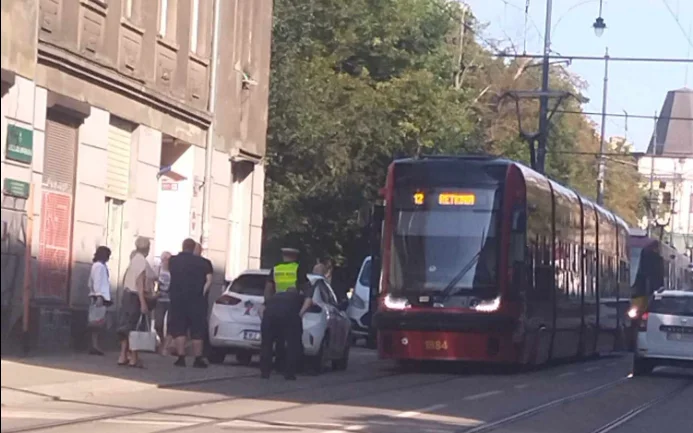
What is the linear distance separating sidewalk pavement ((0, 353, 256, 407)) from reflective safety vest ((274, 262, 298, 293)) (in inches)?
53.8

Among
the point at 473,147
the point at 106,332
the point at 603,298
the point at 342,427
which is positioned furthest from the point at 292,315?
the point at 473,147

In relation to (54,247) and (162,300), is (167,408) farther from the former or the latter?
(162,300)

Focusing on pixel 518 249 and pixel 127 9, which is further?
pixel 127 9

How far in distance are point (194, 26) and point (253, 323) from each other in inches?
333

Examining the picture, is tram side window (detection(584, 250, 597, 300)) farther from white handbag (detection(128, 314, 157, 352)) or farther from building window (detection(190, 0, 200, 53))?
white handbag (detection(128, 314, 157, 352))

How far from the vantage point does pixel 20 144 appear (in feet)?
71.1

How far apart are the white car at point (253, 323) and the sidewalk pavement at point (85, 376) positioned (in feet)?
1.49

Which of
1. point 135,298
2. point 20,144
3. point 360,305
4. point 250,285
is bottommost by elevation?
point 360,305

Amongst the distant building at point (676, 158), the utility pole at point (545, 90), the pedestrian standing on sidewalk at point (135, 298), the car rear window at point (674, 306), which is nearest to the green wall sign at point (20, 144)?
the pedestrian standing on sidewalk at point (135, 298)

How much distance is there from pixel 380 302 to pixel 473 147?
34.1m

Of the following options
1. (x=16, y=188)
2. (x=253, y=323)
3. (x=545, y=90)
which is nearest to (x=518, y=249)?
(x=253, y=323)

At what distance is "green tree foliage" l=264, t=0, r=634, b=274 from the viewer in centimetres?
4216

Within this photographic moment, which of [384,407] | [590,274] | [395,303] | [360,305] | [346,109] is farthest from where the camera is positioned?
[346,109]

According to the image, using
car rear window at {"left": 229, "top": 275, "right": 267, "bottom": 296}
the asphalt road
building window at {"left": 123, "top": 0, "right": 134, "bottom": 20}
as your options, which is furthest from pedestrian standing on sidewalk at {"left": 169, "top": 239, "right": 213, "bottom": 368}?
building window at {"left": 123, "top": 0, "right": 134, "bottom": 20}
